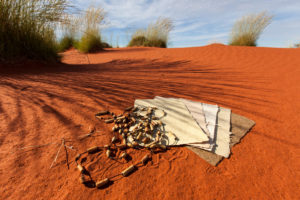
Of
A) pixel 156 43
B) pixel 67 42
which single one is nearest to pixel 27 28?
pixel 67 42

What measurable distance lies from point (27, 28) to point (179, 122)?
4434mm

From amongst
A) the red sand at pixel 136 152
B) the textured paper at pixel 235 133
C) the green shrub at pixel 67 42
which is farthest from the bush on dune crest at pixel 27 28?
the green shrub at pixel 67 42

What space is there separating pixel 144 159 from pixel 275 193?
2.77 feet

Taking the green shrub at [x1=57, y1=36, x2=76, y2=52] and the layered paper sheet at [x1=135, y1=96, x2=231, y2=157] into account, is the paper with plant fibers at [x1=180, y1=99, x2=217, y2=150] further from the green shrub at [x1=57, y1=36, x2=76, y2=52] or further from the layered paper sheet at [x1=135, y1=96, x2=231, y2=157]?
the green shrub at [x1=57, y1=36, x2=76, y2=52]

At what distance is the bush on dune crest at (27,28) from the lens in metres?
3.20

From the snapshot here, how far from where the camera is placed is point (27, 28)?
11.5 feet

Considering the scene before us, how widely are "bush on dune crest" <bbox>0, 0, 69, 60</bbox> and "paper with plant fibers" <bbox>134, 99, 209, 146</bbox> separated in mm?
3625

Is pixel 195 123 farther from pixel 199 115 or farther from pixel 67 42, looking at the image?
pixel 67 42

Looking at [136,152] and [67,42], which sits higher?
[67,42]

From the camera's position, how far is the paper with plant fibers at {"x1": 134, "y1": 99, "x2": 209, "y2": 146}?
4.05 feet

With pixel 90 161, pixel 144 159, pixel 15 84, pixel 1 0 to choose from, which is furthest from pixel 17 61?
pixel 144 159

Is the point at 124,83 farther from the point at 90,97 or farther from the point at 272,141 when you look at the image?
the point at 272,141

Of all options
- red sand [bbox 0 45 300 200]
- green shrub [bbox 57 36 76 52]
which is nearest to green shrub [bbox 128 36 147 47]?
green shrub [bbox 57 36 76 52]

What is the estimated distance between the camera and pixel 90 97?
1857 millimetres
